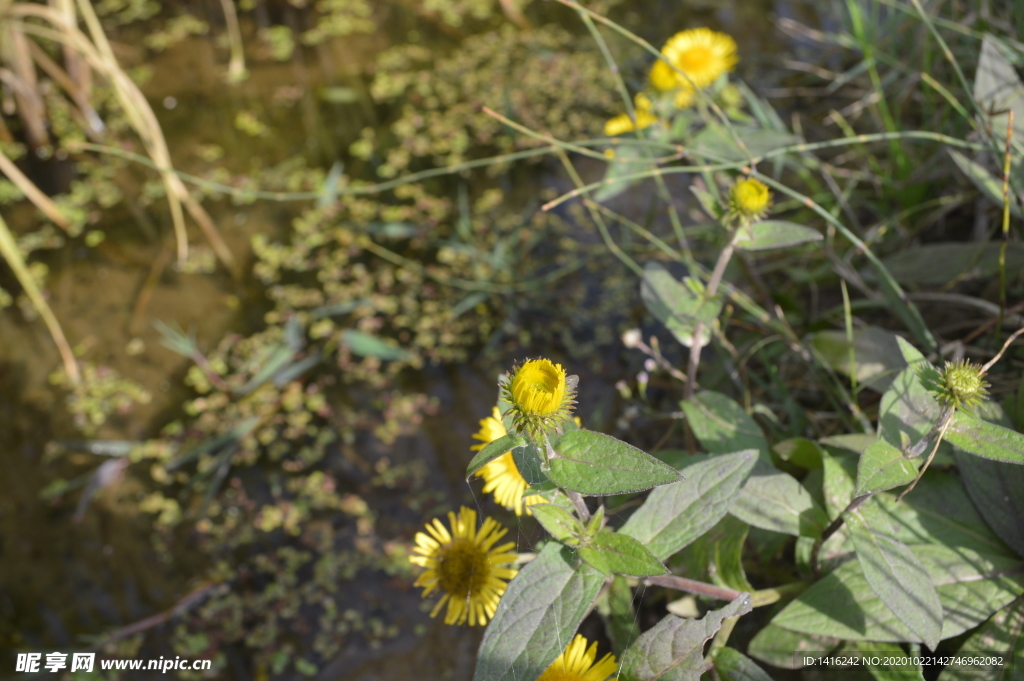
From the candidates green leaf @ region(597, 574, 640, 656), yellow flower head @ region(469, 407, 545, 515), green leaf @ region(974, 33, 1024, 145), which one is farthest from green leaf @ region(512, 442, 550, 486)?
green leaf @ region(974, 33, 1024, 145)

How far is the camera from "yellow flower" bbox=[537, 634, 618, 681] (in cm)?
88

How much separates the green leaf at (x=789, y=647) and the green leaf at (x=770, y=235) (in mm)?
589

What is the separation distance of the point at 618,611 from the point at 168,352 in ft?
5.06

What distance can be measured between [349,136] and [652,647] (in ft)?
7.01

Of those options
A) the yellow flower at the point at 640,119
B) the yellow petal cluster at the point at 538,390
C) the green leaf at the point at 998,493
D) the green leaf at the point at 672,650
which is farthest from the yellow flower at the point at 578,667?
the yellow flower at the point at 640,119

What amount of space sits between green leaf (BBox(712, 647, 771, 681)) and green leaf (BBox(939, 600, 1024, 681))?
0.31 metres

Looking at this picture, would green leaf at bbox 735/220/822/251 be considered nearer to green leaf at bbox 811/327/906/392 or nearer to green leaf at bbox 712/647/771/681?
green leaf at bbox 811/327/906/392

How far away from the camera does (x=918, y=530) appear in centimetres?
105

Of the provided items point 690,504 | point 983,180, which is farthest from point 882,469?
point 983,180

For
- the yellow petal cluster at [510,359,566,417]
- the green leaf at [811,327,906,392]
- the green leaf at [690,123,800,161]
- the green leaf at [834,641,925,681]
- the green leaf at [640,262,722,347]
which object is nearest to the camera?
the yellow petal cluster at [510,359,566,417]

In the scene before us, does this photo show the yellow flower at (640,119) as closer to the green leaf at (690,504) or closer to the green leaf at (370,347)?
the green leaf at (370,347)

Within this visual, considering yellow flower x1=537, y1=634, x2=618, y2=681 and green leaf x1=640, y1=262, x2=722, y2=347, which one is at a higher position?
green leaf x1=640, y1=262, x2=722, y2=347

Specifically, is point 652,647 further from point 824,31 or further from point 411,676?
point 824,31

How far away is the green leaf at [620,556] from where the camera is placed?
783 millimetres
